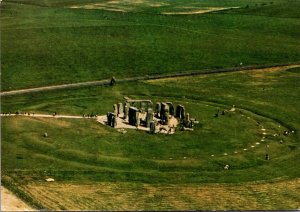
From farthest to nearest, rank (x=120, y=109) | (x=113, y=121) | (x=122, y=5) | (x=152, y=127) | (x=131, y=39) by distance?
(x=122, y=5), (x=131, y=39), (x=120, y=109), (x=113, y=121), (x=152, y=127)

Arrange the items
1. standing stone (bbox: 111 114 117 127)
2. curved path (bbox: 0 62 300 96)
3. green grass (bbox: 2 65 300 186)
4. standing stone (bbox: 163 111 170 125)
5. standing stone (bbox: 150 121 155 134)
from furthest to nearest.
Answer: curved path (bbox: 0 62 300 96), standing stone (bbox: 163 111 170 125), standing stone (bbox: 111 114 117 127), standing stone (bbox: 150 121 155 134), green grass (bbox: 2 65 300 186)

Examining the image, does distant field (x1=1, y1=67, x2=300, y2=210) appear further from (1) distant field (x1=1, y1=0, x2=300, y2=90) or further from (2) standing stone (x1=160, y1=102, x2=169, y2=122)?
(1) distant field (x1=1, y1=0, x2=300, y2=90)

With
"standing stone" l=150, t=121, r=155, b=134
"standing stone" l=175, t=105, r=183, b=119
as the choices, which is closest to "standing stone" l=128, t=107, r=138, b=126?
"standing stone" l=150, t=121, r=155, b=134

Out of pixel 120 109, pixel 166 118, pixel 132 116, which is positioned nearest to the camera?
pixel 132 116

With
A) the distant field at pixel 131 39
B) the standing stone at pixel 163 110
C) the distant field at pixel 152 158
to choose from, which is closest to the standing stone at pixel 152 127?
the distant field at pixel 152 158

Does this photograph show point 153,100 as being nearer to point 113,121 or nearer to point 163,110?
point 163,110

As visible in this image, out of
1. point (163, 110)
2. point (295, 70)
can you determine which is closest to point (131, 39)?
point (295, 70)

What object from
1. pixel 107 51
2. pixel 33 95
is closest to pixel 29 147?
pixel 33 95
